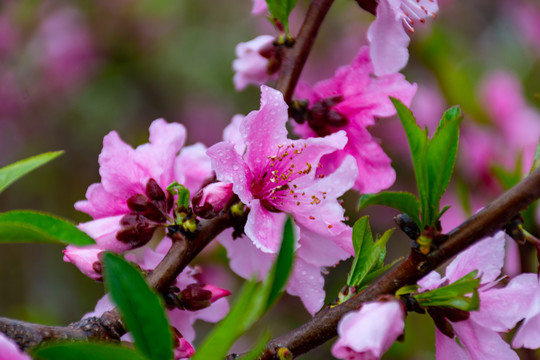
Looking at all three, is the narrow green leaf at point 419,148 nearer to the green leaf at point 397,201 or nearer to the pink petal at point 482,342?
the green leaf at point 397,201

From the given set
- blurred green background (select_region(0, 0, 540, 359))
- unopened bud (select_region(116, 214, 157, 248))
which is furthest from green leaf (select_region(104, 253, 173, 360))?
blurred green background (select_region(0, 0, 540, 359))

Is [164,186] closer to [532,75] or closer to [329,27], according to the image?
[532,75]

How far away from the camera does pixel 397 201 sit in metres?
0.69

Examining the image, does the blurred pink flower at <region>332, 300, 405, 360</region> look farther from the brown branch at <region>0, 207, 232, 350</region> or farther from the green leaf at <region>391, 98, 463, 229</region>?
the brown branch at <region>0, 207, 232, 350</region>

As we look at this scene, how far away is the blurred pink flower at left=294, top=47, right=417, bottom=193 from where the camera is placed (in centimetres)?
91

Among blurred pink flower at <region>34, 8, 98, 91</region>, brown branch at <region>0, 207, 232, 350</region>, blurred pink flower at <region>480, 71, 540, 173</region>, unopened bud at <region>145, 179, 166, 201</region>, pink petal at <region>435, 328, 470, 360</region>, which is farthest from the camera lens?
blurred pink flower at <region>34, 8, 98, 91</region>

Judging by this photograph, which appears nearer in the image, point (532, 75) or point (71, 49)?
point (532, 75)

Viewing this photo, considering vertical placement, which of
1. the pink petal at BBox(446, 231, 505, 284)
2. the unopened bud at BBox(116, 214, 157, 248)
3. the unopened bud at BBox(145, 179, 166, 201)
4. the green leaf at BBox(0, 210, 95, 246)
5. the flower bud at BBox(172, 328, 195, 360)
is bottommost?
the flower bud at BBox(172, 328, 195, 360)

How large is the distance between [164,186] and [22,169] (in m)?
0.21

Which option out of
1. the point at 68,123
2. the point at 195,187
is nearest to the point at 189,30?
the point at 68,123

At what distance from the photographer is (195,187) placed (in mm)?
948

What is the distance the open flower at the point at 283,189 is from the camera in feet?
2.59

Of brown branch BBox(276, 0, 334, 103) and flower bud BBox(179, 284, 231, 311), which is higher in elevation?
brown branch BBox(276, 0, 334, 103)

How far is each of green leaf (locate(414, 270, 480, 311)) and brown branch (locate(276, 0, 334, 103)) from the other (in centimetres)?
37
